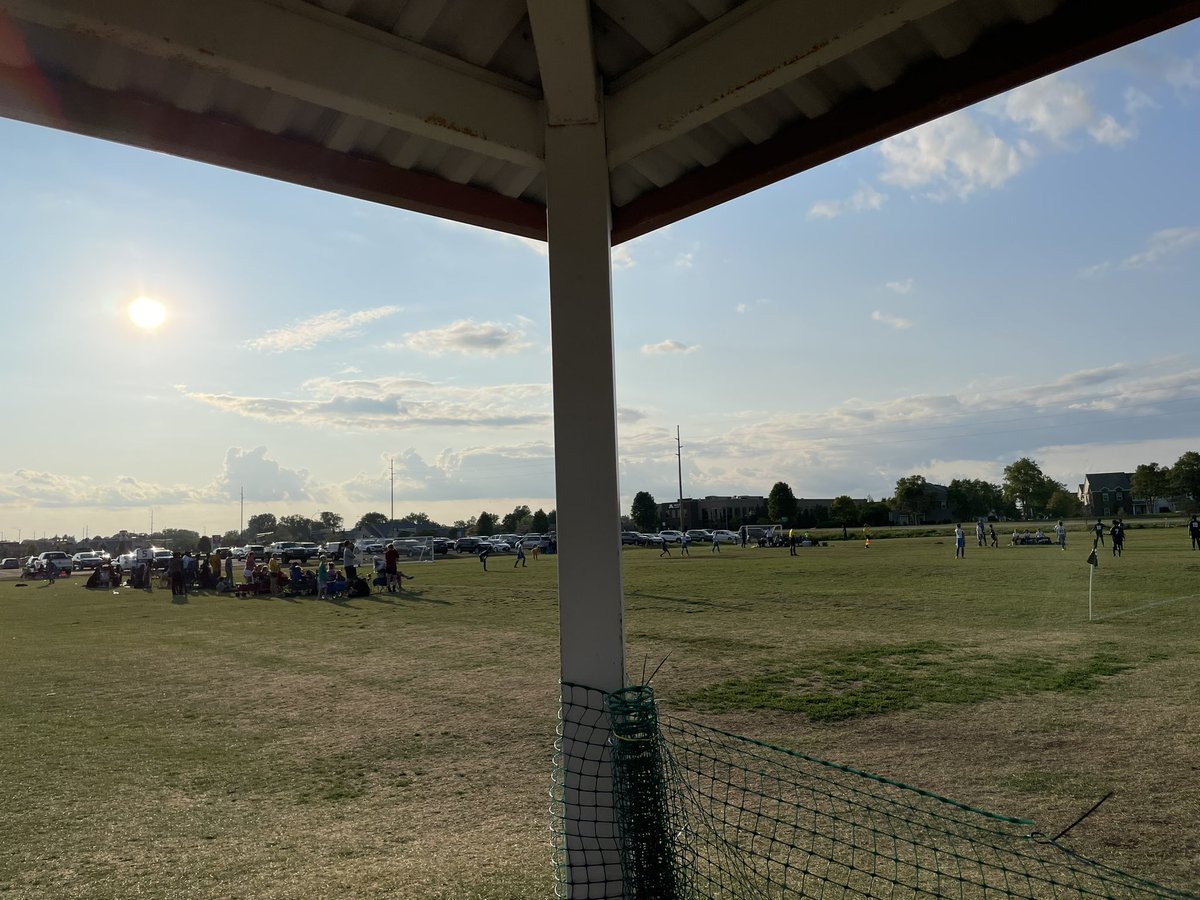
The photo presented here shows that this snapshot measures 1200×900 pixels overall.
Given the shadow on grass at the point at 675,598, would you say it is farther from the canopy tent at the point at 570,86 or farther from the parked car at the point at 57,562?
the parked car at the point at 57,562

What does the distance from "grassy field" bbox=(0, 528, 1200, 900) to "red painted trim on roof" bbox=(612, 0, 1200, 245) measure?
350cm

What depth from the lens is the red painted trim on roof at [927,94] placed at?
2.63m

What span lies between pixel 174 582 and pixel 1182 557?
3195 cm

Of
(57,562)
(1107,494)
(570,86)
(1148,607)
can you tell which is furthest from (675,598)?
(1107,494)

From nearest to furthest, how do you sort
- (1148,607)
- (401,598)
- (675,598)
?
(1148,607) → (675,598) → (401,598)

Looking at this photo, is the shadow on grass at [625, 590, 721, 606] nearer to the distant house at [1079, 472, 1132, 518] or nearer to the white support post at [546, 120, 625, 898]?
the white support post at [546, 120, 625, 898]

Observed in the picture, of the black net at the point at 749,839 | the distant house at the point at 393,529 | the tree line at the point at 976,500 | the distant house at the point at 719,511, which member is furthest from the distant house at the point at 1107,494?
the black net at the point at 749,839

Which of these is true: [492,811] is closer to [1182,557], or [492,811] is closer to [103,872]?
[103,872]

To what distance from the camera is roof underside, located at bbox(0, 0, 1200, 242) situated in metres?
2.71

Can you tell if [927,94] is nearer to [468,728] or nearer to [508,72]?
[508,72]

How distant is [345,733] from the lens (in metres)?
7.34

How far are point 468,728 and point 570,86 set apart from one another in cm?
595

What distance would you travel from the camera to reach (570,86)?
10.3 feet

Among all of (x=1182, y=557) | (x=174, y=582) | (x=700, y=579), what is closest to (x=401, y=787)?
(x=700, y=579)
